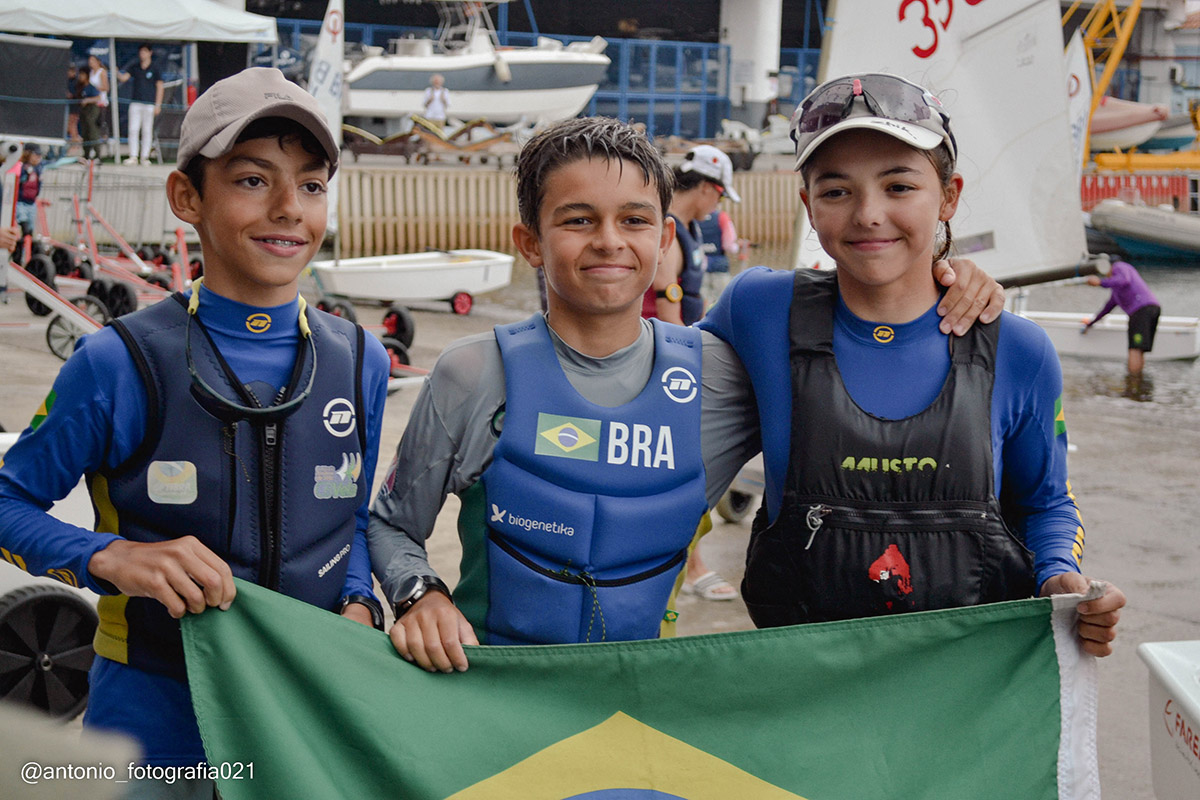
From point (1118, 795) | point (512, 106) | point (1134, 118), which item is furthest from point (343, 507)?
point (1134, 118)

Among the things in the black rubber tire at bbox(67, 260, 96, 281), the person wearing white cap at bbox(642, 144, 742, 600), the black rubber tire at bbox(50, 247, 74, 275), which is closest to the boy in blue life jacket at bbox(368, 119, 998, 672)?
the person wearing white cap at bbox(642, 144, 742, 600)

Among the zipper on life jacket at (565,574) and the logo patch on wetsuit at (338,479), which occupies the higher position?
the logo patch on wetsuit at (338,479)

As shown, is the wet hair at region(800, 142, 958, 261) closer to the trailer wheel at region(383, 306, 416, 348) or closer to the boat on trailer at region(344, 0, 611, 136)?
the trailer wheel at region(383, 306, 416, 348)

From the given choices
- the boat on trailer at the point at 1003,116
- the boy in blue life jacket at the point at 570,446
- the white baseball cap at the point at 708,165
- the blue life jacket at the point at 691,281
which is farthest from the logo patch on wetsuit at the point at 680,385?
the white baseball cap at the point at 708,165

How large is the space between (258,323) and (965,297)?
128 cm

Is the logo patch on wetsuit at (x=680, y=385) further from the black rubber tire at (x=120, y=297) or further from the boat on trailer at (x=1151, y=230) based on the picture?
the boat on trailer at (x=1151, y=230)

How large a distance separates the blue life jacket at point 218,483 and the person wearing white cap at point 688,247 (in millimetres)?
3199

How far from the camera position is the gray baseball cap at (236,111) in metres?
1.86

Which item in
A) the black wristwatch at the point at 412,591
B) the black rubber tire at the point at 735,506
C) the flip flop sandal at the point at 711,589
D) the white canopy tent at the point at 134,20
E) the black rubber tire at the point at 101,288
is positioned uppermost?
the white canopy tent at the point at 134,20

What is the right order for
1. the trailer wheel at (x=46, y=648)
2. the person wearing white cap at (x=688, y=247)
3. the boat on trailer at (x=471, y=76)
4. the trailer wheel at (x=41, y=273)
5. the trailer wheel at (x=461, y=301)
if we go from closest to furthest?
the trailer wheel at (x=46, y=648) → the person wearing white cap at (x=688, y=247) → the trailer wheel at (x=41, y=273) → the trailer wheel at (x=461, y=301) → the boat on trailer at (x=471, y=76)

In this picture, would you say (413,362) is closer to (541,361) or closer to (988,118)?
(988,118)

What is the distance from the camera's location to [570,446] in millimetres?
1979

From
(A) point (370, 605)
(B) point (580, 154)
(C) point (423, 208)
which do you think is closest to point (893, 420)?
(B) point (580, 154)

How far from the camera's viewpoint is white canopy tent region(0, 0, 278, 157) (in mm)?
17641
